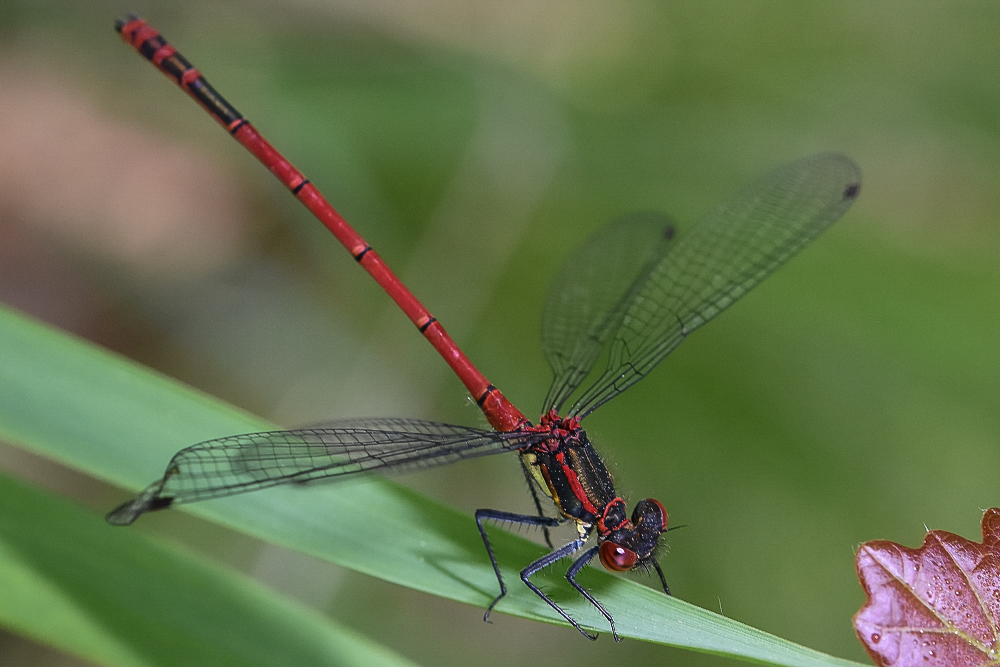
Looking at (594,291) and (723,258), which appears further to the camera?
(594,291)

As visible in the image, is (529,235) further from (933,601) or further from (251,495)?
(933,601)

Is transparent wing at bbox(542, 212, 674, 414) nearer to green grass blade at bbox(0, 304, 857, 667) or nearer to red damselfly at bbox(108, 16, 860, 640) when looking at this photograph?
red damselfly at bbox(108, 16, 860, 640)

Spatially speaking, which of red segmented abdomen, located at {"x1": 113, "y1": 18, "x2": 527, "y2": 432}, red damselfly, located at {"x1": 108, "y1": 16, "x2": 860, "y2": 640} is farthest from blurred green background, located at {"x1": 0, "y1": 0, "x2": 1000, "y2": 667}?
red damselfly, located at {"x1": 108, "y1": 16, "x2": 860, "y2": 640}

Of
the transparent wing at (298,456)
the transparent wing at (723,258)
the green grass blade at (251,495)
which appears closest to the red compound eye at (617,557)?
the green grass blade at (251,495)

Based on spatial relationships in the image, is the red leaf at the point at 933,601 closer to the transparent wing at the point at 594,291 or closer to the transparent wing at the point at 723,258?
the transparent wing at the point at 723,258

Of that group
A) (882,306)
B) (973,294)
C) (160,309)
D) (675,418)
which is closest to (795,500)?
(675,418)

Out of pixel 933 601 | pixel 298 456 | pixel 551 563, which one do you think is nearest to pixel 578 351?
pixel 551 563

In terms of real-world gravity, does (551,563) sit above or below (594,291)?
below
